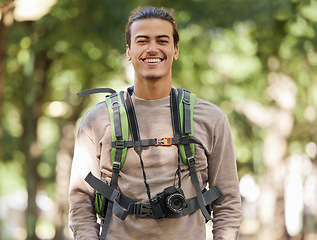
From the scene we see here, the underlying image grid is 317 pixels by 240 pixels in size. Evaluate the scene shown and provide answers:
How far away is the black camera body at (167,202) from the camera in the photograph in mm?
3467

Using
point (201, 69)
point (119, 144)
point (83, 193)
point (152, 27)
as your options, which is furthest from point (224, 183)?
point (201, 69)

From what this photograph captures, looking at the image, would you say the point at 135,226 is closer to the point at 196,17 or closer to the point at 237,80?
the point at 196,17

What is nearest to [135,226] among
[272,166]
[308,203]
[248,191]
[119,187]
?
[119,187]

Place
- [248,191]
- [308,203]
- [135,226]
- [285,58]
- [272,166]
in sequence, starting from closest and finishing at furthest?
[135,226], [285,58], [272,166], [308,203], [248,191]

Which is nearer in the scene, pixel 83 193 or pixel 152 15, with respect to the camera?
pixel 83 193

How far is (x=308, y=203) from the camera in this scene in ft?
94.4

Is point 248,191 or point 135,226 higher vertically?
point 135,226

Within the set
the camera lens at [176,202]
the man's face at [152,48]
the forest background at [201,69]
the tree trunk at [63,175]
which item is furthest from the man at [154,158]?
the tree trunk at [63,175]

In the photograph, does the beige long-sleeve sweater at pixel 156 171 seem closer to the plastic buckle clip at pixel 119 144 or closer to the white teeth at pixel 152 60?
the plastic buckle clip at pixel 119 144

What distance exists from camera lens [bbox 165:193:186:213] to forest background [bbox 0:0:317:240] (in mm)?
7661

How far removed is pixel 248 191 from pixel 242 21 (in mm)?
35270

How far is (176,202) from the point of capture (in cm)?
349

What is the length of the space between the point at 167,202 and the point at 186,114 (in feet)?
1.82

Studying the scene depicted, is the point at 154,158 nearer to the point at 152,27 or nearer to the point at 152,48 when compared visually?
the point at 152,48
